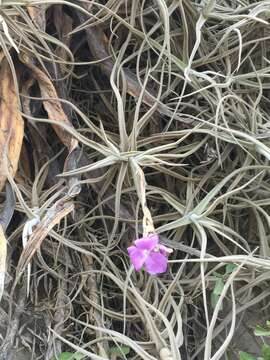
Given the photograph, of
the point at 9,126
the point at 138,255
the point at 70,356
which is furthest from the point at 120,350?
the point at 9,126

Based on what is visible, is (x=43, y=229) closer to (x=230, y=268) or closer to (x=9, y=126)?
(x=9, y=126)

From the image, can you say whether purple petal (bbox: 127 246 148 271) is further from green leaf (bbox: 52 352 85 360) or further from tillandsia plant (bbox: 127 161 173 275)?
green leaf (bbox: 52 352 85 360)

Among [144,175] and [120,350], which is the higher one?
[144,175]

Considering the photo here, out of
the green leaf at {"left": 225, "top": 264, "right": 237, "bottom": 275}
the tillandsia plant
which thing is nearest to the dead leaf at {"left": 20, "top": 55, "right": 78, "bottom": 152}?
the tillandsia plant

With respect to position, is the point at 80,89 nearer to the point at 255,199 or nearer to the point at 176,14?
the point at 176,14

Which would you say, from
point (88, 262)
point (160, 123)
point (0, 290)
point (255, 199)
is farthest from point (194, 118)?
point (0, 290)

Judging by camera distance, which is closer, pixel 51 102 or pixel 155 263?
pixel 155 263
